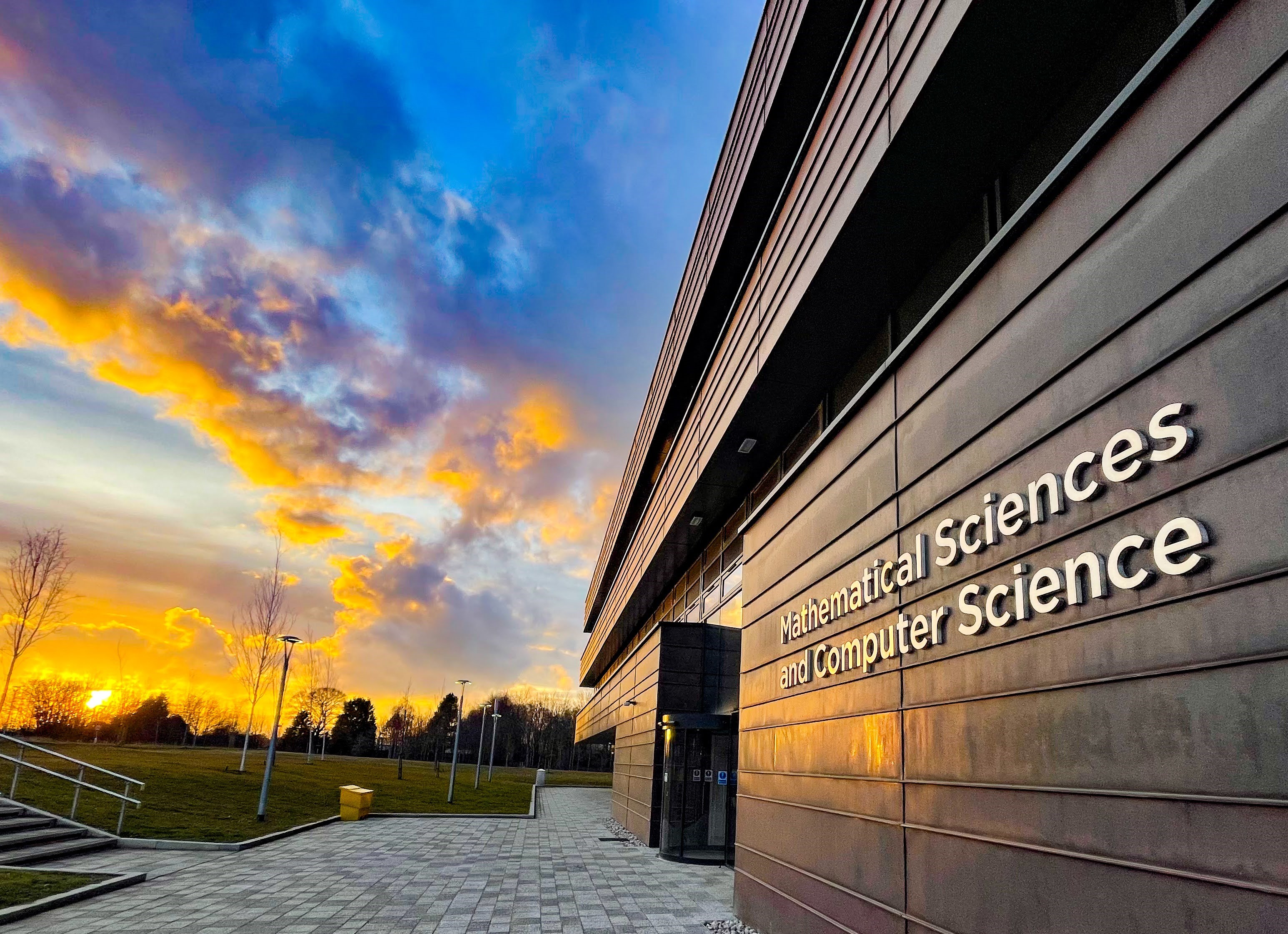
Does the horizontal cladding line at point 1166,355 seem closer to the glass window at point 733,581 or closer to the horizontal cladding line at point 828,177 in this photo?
the horizontal cladding line at point 828,177

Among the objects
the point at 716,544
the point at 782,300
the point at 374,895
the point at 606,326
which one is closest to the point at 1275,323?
the point at 782,300

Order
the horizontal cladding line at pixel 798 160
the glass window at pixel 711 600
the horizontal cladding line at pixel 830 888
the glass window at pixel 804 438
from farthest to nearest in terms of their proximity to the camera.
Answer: the glass window at pixel 711 600 → the glass window at pixel 804 438 → the horizontal cladding line at pixel 798 160 → the horizontal cladding line at pixel 830 888

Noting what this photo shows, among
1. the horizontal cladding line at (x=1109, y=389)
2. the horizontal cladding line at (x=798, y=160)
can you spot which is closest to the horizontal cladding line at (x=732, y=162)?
the horizontal cladding line at (x=798, y=160)

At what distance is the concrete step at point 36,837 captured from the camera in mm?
13344

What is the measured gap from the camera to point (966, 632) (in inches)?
234

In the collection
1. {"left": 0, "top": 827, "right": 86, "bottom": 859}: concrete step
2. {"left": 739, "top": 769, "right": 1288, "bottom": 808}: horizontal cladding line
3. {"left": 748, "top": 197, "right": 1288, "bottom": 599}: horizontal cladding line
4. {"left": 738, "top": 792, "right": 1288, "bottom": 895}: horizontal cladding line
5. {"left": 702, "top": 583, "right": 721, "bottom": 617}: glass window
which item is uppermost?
{"left": 702, "top": 583, "right": 721, "bottom": 617}: glass window

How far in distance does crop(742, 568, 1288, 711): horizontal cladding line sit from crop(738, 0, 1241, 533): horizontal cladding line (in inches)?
90.8

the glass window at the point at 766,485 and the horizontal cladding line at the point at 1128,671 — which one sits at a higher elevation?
the glass window at the point at 766,485

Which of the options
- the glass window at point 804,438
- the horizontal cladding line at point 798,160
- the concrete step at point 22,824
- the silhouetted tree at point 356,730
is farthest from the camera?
the silhouetted tree at point 356,730

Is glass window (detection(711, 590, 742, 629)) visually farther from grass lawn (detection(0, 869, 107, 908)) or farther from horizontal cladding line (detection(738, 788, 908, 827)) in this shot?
grass lawn (detection(0, 869, 107, 908))

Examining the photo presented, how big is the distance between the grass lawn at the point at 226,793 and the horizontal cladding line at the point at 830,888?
1275 cm

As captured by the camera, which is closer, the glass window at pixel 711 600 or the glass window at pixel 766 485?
the glass window at pixel 766 485

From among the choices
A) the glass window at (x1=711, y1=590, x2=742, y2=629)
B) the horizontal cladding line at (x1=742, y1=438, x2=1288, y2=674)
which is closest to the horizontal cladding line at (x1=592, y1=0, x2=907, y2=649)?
the horizontal cladding line at (x1=742, y1=438, x2=1288, y2=674)

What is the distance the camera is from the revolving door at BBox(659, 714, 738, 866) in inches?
671
